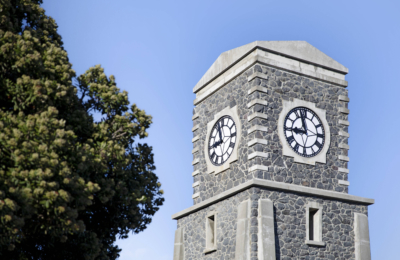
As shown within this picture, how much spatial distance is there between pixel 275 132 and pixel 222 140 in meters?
2.35

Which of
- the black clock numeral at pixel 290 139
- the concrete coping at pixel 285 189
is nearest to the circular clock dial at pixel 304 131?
the black clock numeral at pixel 290 139

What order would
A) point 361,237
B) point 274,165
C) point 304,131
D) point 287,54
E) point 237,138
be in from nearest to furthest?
point 274,165 → point 361,237 → point 304,131 → point 237,138 → point 287,54

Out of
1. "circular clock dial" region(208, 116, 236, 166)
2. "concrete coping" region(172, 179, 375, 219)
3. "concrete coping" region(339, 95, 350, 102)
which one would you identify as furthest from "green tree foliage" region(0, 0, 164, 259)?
"concrete coping" region(339, 95, 350, 102)

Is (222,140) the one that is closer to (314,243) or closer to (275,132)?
(275,132)

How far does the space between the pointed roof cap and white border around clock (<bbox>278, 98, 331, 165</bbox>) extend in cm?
173

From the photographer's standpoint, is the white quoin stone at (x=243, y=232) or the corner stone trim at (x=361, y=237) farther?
the corner stone trim at (x=361, y=237)

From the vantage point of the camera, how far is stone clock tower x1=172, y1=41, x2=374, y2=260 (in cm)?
1706

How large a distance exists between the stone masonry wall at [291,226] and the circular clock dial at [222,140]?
5.99 feet

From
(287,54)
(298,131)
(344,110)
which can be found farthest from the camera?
(344,110)

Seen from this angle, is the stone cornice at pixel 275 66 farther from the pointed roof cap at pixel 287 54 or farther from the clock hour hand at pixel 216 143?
the clock hour hand at pixel 216 143

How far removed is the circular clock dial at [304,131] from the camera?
18.4 meters

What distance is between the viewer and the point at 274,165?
17.8m

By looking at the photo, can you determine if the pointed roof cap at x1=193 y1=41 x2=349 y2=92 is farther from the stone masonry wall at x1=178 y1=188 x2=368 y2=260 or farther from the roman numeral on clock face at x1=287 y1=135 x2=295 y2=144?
the stone masonry wall at x1=178 y1=188 x2=368 y2=260

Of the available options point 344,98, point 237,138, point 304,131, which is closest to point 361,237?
point 304,131
